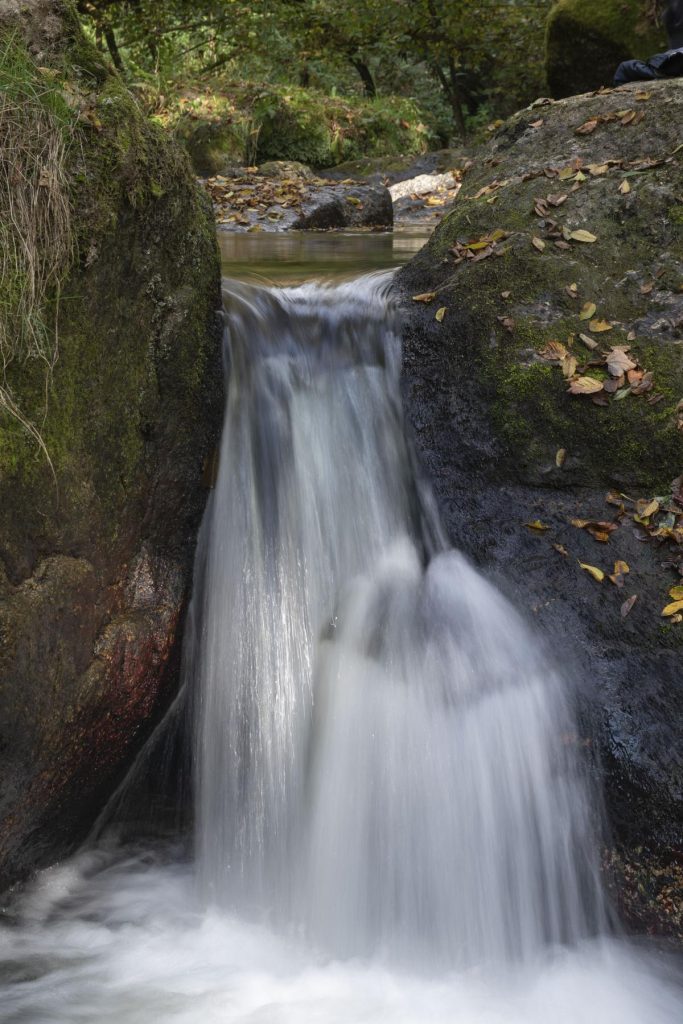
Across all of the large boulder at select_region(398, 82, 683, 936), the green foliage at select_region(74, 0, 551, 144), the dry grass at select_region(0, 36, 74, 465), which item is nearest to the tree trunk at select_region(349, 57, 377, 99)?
the green foliage at select_region(74, 0, 551, 144)

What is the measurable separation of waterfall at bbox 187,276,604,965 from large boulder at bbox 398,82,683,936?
16 cm

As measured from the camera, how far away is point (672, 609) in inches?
129

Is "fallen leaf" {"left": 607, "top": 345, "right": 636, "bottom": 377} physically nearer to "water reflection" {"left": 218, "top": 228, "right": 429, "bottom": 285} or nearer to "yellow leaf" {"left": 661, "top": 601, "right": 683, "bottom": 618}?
"yellow leaf" {"left": 661, "top": 601, "right": 683, "bottom": 618}

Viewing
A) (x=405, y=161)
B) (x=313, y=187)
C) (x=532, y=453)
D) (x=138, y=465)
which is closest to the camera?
(x=138, y=465)

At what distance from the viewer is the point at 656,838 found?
2.98 metres

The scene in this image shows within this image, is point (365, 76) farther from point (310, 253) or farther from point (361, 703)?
point (361, 703)

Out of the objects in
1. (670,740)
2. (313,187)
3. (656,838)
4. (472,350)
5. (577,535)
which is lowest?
(656,838)

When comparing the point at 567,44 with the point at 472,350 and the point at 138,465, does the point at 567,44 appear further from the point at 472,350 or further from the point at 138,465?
the point at 138,465

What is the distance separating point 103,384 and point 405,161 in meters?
13.6

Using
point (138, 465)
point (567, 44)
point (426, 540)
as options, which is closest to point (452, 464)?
point (426, 540)

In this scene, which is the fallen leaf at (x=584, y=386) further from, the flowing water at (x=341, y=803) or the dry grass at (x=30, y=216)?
the dry grass at (x=30, y=216)

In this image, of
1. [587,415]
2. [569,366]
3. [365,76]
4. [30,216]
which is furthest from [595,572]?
[365,76]

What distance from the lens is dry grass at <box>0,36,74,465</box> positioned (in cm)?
307

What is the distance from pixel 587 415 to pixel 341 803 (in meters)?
1.95
